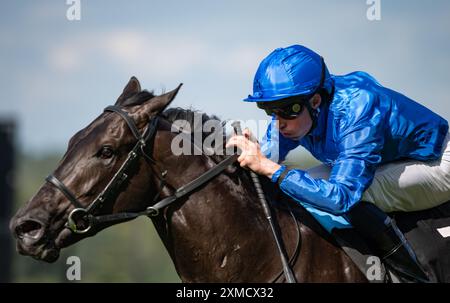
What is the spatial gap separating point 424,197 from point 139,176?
1.80 m

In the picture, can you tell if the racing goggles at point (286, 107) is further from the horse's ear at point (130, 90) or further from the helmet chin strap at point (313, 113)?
the horse's ear at point (130, 90)

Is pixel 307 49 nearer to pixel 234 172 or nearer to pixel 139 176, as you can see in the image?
pixel 234 172

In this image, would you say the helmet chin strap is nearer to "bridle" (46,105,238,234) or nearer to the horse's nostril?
"bridle" (46,105,238,234)

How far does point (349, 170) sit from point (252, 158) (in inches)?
23.3

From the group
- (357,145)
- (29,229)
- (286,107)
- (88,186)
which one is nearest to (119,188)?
(88,186)

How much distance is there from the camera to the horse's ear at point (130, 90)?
405 centimetres

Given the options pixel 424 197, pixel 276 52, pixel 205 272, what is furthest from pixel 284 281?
pixel 276 52

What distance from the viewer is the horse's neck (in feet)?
12.4

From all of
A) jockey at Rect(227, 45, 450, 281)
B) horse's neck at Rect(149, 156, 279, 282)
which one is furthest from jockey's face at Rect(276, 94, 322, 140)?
horse's neck at Rect(149, 156, 279, 282)

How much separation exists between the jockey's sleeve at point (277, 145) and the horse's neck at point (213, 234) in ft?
2.30

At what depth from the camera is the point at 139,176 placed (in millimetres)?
3795

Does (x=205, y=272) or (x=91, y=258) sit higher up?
(x=205, y=272)

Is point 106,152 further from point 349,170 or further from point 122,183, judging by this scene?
point 349,170
